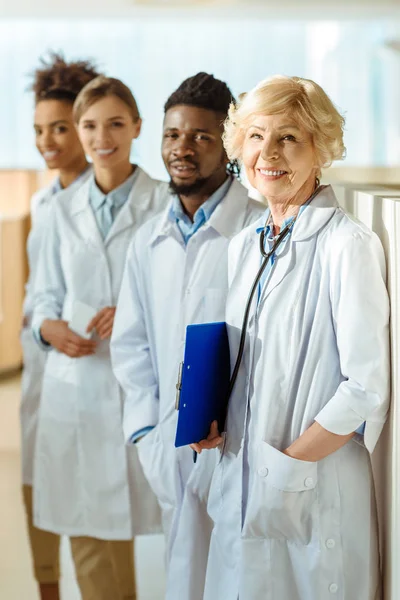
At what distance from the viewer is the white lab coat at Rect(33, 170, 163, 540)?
239cm

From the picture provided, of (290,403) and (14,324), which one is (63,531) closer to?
(290,403)

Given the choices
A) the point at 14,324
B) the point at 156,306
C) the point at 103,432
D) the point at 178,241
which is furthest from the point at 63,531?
the point at 14,324

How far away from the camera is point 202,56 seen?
16.4ft

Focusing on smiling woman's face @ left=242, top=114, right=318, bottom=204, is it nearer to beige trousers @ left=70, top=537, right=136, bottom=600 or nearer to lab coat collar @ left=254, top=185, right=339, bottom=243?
lab coat collar @ left=254, top=185, right=339, bottom=243

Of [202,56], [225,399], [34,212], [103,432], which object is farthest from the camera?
[202,56]

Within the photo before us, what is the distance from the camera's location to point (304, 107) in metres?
1.65

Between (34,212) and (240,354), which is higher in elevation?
(34,212)

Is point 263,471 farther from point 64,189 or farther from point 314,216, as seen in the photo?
point 64,189

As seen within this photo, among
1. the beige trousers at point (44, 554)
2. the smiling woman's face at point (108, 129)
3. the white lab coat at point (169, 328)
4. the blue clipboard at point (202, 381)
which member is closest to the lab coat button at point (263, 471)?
the blue clipboard at point (202, 381)

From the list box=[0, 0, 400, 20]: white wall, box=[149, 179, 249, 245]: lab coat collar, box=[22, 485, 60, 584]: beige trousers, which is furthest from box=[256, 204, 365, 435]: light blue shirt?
box=[0, 0, 400, 20]: white wall

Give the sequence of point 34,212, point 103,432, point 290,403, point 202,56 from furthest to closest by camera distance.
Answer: point 202,56, point 34,212, point 103,432, point 290,403

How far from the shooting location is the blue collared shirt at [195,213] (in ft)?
6.77

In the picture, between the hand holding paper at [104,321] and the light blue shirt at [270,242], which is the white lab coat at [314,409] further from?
the hand holding paper at [104,321]

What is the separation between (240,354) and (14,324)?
385cm
